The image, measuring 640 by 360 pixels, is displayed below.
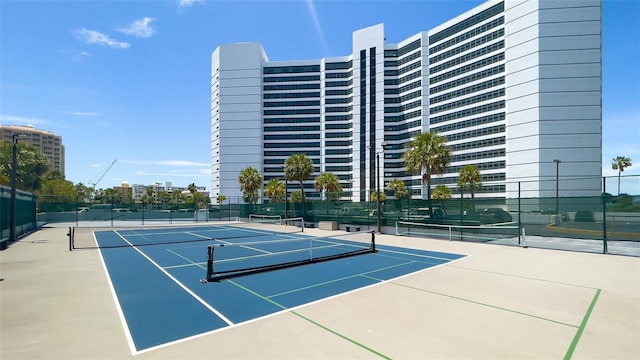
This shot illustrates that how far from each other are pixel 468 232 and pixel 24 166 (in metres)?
68.3

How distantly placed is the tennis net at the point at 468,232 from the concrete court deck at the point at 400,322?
25.3 ft

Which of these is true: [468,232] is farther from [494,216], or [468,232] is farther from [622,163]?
[622,163]

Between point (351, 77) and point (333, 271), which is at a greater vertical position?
point (351, 77)

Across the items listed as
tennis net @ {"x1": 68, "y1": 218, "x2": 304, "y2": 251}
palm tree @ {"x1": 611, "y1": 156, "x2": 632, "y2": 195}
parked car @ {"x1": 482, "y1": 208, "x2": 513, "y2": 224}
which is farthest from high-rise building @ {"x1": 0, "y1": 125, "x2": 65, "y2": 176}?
palm tree @ {"x1": 611, "y1": 156, "x2": 632, "y2": 195}

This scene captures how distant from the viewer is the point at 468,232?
20.1 metres

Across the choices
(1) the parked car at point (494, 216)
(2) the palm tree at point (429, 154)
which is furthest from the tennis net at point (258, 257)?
(2) the palm tree at point (429, 154)

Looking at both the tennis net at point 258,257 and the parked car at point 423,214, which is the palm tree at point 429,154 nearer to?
the parked car at point 423,214

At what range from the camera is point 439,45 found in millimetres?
84125

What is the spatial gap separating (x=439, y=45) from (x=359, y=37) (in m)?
26.9

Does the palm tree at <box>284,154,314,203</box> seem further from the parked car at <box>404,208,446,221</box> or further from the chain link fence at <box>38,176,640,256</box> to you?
the parked car at <box>404,208,446,221</box>

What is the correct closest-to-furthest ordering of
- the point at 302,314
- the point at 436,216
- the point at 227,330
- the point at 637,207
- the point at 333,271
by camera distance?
the point at 227,330 < the point at 302,314 < the point at 333,271 < the point at 637,207 < the point at 436,216

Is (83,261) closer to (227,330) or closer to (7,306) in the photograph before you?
(7,306)

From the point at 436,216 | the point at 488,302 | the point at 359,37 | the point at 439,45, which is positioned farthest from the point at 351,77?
the point at 488,302

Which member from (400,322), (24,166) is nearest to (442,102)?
(400,322)
